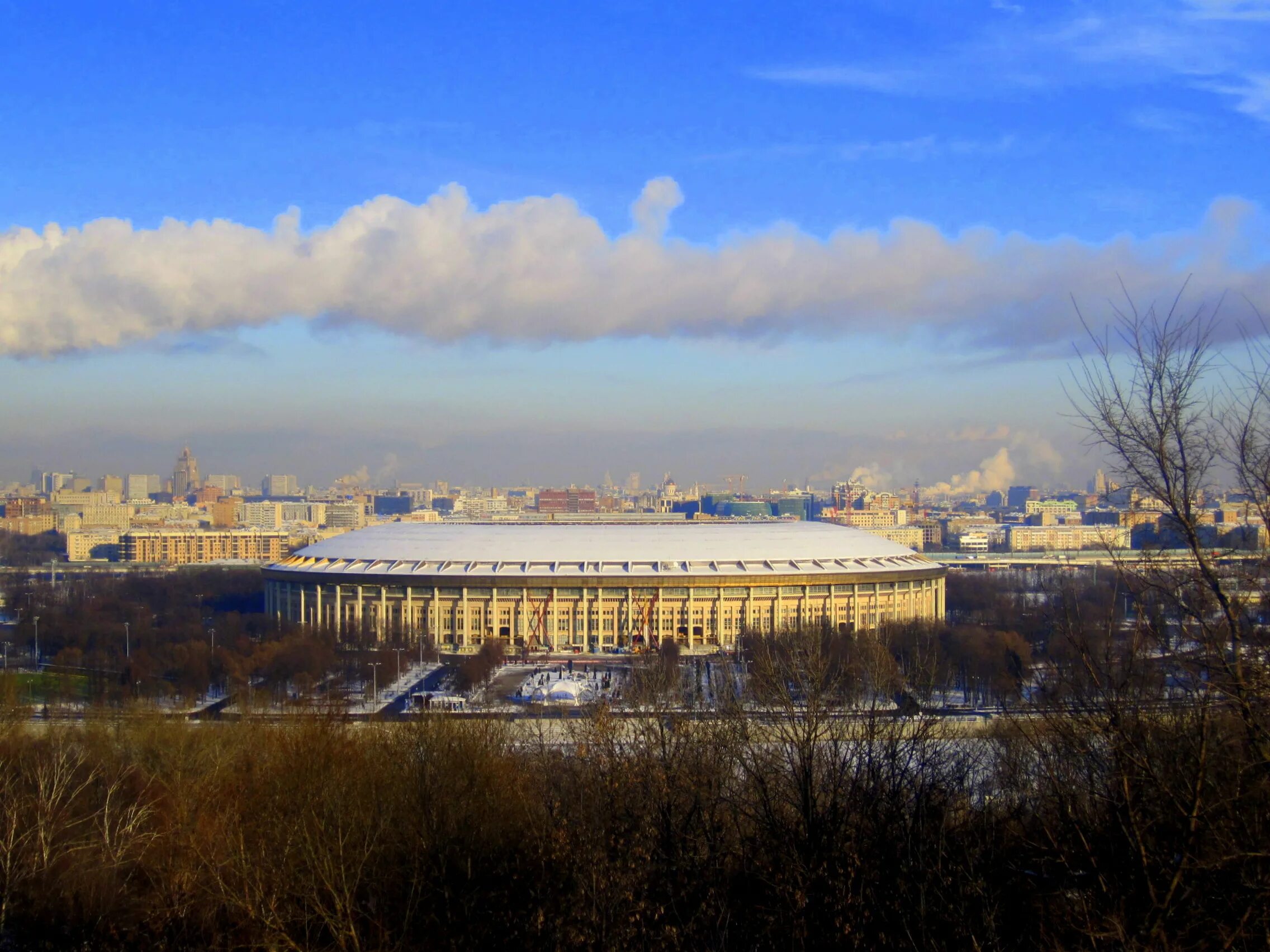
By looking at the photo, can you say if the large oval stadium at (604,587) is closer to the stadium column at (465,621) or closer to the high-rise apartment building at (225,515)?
the stadium column at (465,621)

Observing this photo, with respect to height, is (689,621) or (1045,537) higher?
(1045,537)

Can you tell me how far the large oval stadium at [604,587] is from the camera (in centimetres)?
3947

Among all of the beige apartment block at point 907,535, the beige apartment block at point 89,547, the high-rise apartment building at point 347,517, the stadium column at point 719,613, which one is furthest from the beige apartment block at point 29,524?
the stadium column at point 719,613

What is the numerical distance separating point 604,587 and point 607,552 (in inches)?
106

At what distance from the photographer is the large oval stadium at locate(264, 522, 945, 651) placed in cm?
3947

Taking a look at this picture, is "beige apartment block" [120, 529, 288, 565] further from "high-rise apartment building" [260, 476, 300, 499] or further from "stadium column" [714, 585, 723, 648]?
"high-rise apartment building" [260, 476, 300, 499]

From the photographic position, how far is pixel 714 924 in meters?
7.82

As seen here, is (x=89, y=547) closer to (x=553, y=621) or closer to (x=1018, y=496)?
(x=553, y=621)

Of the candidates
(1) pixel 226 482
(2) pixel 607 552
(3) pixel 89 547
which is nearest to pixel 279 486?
(1) pixel 226 482

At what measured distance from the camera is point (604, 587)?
39500mm

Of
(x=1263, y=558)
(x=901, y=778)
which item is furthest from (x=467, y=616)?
(x=1263, y=558)

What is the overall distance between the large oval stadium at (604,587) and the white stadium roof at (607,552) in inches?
3.0

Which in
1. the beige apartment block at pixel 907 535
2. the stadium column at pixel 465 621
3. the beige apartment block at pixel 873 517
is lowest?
the stadium column at pixel 465 621

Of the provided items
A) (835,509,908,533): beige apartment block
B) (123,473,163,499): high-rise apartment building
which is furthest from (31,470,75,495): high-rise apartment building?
(835,509,908,533): beige apartment block
